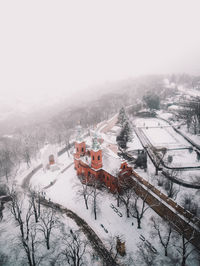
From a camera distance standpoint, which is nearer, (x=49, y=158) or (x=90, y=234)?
(x=90, y=234)

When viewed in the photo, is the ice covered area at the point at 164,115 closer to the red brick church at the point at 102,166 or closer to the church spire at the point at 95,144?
the red brick church at the point at 102,166

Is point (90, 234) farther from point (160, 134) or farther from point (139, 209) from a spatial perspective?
point (160, 134)

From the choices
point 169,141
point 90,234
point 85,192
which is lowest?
point 90,234

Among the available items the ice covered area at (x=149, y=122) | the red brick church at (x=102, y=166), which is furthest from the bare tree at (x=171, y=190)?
the ice covered area at (x=149, y=122)

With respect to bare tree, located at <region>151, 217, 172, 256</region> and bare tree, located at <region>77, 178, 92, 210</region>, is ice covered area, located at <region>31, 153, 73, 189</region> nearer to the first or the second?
bare tree, located at <region>77, 178, 92, 210</region>

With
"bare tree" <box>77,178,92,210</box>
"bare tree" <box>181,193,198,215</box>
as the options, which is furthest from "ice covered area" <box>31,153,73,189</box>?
"bare tree" <box>181,193,198,215</box>

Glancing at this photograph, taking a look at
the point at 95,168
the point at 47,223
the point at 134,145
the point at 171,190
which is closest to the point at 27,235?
the point at 47,223

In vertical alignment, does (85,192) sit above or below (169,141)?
above
